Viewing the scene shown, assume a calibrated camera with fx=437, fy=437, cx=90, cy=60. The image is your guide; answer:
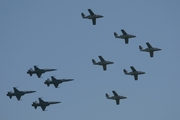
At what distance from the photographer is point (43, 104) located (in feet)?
467

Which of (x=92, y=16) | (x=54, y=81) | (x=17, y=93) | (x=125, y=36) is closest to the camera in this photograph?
(x=92, y=16)

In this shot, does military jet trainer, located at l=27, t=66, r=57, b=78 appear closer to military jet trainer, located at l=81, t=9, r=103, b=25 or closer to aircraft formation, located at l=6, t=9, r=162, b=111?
aircraft formation, located at l=6, t=9, r=162, b=111

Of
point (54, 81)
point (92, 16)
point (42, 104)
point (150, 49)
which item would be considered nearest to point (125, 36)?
point (150, 49)

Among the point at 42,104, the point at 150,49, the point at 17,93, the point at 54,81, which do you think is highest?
the point at 150,49

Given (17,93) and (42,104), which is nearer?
(42,104)

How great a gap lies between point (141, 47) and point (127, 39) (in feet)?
17.4

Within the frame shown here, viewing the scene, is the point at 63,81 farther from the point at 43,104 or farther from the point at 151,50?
the point at 151,50

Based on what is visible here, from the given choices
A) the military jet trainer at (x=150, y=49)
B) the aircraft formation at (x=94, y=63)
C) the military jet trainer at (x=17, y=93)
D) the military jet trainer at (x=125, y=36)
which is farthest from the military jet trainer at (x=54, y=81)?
the military jet trainer at (x=150, y=49)

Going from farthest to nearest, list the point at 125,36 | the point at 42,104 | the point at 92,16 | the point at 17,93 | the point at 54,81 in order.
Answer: the point at 17,93
the point at 42,104
the point at 54,81
the point at 125,36
the point at 92,16

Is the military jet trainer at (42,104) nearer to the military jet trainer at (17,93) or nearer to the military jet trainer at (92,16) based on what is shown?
the military jet trainer at (17,93)

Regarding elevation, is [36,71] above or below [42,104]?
above

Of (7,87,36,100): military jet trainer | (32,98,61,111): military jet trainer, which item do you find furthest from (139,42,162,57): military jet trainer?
A: (7,87,36,100): military jet trainer

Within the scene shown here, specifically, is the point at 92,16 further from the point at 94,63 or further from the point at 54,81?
the point at 54,81

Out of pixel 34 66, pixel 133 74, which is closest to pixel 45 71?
pixel 34 66
